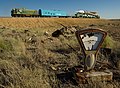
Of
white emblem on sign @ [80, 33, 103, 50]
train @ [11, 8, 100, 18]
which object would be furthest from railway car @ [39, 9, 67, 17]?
white emblem on sign @ [80, 33, 103, 50]

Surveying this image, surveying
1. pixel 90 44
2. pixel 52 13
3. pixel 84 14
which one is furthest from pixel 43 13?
pixel 90 44

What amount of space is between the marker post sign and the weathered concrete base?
0.18 m

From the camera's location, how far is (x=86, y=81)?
3959 mm

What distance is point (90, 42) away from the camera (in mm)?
4051

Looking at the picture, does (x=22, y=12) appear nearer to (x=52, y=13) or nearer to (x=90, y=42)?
(x=52, y=13)

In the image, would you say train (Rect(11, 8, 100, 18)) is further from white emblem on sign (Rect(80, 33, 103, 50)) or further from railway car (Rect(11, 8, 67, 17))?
white emblem on sign (Rect(80, 33, 103, 50))

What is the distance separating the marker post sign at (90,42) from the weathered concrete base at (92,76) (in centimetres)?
18

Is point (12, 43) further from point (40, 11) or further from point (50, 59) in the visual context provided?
point (40, 11)

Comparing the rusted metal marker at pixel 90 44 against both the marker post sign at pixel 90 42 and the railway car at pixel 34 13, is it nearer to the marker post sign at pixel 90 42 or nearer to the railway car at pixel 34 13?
the marker post sign at pixel 90 42

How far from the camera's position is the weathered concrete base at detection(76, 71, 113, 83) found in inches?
155

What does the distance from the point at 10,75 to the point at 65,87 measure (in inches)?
42.5

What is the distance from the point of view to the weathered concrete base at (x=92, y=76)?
3.93 m

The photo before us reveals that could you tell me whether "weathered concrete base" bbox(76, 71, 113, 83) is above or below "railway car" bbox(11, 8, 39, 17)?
below

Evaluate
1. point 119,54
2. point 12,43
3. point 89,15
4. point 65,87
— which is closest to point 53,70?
point 65,87
